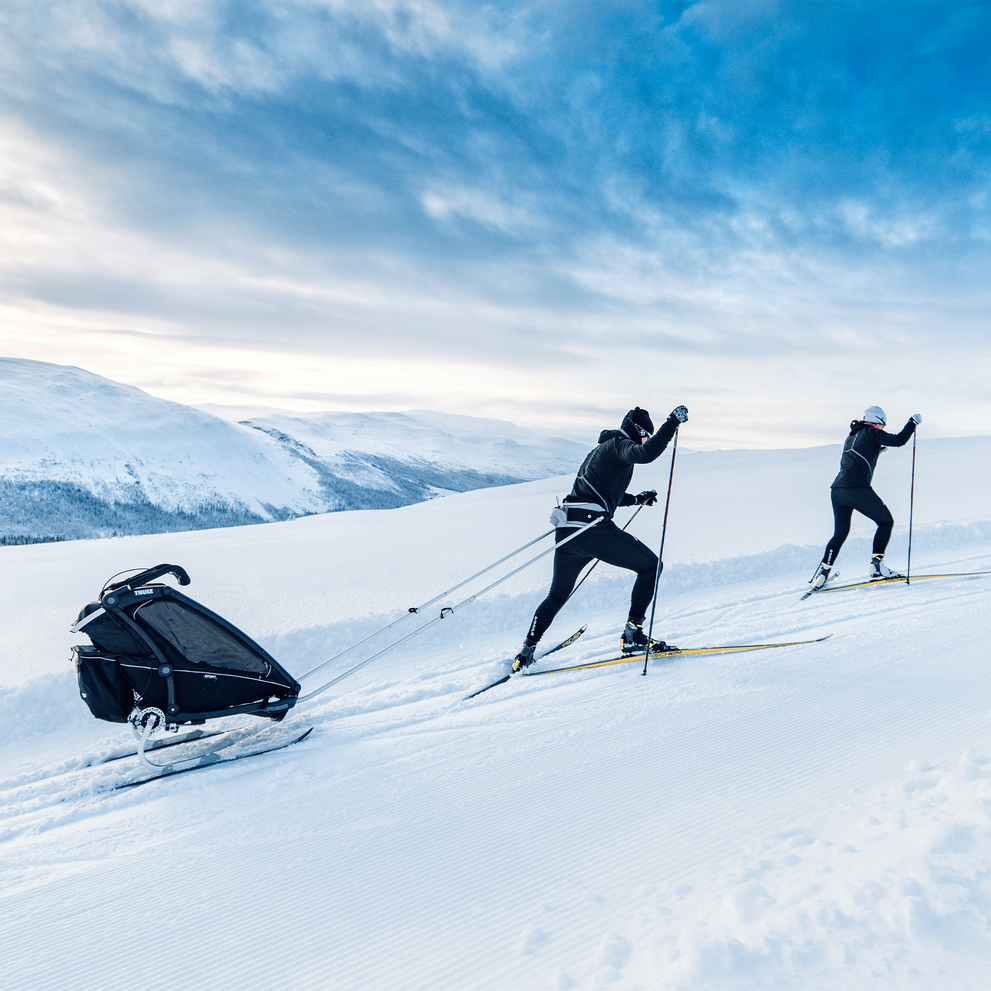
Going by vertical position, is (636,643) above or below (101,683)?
below

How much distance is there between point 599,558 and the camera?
497cm

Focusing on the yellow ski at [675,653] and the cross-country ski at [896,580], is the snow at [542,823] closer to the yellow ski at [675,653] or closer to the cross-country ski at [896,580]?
the yellow ski at [675,653]

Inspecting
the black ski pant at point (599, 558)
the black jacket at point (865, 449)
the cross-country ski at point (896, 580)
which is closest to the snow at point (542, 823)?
the black ski pant at point (599, 558)

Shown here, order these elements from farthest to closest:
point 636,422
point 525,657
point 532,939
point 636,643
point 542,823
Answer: point 636,643 < point 525,657 < point 636,422 < point 542,823 < point 532,939

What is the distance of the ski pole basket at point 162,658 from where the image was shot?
346 centimetres

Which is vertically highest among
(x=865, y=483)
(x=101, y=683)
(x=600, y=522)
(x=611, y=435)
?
(x=611, y=435)

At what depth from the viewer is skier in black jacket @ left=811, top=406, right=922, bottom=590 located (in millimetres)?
7348

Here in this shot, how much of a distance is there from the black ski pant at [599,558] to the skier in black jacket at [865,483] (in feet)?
10.9

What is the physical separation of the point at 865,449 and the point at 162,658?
760 centimetres

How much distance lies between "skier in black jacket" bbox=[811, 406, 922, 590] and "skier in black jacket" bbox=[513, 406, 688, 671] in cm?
360

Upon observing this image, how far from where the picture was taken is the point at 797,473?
1903 cm

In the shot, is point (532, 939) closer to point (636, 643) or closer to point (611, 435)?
point (636, 643)

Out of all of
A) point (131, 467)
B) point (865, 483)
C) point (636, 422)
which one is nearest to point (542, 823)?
point (636, 422)

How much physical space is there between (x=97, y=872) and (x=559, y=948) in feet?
6.60
